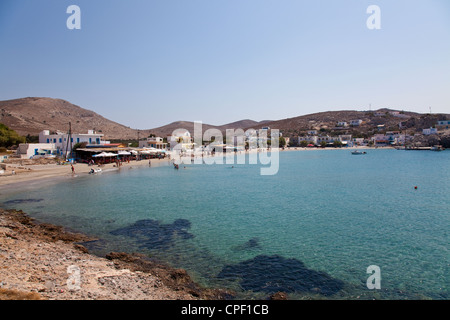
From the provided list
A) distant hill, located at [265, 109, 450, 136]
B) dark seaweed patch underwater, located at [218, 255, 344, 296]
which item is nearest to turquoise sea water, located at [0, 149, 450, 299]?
dark seaweed patch underwater, located at [218, 255, 344, 296]

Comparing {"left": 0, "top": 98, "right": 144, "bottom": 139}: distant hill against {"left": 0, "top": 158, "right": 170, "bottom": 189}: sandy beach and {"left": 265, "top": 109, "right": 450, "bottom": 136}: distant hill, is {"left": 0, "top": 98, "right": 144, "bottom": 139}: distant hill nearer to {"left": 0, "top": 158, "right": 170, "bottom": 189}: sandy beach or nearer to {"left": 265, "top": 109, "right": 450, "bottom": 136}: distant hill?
{"left": 0, "top": 158, "right": 170, "bottom": 189}: sandy beach

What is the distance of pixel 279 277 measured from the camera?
9516 millimetres

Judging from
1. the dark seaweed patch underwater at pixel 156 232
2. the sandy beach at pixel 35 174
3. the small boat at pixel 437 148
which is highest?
the small boat at pixel 437 148

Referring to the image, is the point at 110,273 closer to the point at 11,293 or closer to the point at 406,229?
the point at 11,293

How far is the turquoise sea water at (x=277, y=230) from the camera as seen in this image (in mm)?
9367

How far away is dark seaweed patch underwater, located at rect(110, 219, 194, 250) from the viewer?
12.6 m

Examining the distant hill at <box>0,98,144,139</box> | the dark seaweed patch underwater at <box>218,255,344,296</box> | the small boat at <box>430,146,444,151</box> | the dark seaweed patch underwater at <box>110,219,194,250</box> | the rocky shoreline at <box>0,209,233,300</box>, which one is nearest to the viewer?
the rocky shoreline at <box>0,209,233,300</box>

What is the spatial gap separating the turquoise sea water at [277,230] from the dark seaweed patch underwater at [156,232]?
0.05 metres

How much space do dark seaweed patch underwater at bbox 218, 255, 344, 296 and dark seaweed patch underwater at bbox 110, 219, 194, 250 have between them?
388 cm

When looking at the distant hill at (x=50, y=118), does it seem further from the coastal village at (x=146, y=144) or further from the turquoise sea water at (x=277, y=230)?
the turquoise sea water at (x=277, y=230)

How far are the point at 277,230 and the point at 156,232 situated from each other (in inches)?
257

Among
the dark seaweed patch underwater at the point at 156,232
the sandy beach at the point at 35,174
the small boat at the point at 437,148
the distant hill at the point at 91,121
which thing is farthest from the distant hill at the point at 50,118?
the small boat at the point at 437,148
